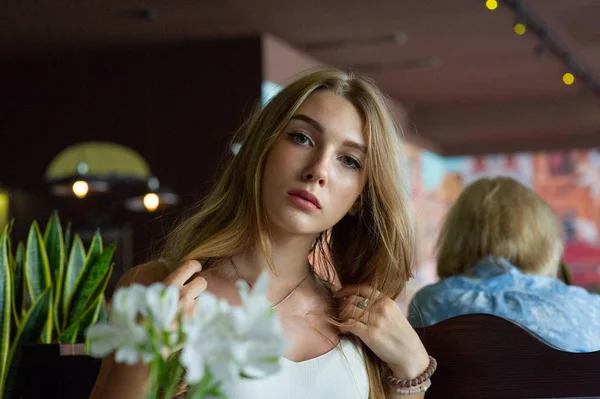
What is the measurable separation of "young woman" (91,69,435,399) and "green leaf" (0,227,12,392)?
748 mm

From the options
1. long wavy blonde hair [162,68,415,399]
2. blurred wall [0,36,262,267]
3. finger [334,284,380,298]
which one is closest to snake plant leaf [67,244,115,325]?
long wavy blonde hair [162,68,415,399]

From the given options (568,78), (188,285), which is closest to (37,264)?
(188,285)

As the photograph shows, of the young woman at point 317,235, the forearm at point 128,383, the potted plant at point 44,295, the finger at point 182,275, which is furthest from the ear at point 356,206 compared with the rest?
the potted plant at point 44,295

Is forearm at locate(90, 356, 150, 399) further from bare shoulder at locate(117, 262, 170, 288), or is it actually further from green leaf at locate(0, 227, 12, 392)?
green leaf at locate(0, 227, 12, 392)

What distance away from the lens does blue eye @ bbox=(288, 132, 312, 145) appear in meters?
1.63

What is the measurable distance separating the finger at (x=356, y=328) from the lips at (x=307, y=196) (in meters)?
0.26

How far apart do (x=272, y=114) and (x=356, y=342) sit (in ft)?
1.55

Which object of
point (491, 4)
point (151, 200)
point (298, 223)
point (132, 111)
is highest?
point (491, 4)

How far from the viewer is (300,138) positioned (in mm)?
1634

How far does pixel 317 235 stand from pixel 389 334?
10.8 inches

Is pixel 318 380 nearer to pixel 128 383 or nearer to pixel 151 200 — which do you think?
pixel 128 383

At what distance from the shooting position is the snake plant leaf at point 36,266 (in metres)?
2.46

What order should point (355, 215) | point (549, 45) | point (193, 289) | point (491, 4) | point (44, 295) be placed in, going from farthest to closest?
point (549, 45), point (491, 4), point (44, 295), point (355, 215), point (193, 289)

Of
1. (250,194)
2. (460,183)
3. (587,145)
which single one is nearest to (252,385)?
(250,194)
